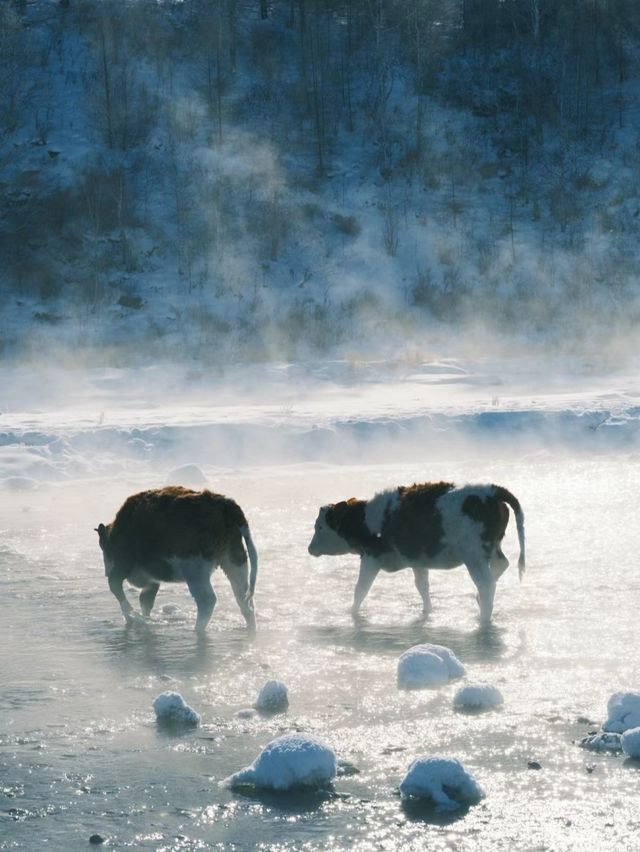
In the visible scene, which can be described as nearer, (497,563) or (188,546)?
(188,546)

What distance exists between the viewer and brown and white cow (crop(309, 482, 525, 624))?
9383 mm

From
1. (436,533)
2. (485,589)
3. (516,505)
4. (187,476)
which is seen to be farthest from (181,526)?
(187,476)

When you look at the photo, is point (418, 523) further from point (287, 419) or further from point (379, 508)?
point (287, 419)

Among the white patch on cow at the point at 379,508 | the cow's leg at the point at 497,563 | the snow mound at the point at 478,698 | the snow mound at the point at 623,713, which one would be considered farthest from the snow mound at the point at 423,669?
the white patch on cow at the point at 379,508

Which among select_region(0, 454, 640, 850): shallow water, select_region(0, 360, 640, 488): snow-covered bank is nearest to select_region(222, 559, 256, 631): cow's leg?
select_region(0, 454, 640, 850): shallow water

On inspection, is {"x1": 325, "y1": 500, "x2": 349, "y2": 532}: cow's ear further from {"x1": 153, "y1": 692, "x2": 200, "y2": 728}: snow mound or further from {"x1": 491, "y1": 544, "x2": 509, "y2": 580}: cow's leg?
{"x1": 153, "y1": 692, "x2": 200, "y2": 728}: snow mound

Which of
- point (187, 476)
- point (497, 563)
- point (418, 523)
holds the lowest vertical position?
point (187, 476)

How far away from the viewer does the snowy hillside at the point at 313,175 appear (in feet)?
107

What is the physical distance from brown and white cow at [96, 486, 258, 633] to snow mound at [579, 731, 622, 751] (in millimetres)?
3222

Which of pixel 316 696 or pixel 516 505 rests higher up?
pixel 516 505

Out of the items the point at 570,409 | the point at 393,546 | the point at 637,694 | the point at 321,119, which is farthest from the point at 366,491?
the point at 321,119

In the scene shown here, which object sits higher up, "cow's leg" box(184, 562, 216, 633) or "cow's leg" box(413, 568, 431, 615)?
"cow's leg" box(184, 562, 216, 633)

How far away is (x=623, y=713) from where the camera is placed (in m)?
6.42

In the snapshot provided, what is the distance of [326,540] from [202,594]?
5.91 ft
